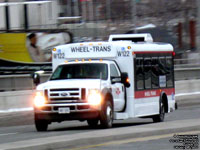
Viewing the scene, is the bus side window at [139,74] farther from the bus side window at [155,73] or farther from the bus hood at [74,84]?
the bus hood at [74,84]

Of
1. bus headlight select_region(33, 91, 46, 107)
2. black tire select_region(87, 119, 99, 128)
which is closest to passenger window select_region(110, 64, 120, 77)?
black tire select_region(87, 119, 99, 128)

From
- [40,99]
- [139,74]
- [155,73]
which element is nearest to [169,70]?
[155,73]

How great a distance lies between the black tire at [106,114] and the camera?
653 inches

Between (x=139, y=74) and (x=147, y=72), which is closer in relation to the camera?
(x=139, y=74)

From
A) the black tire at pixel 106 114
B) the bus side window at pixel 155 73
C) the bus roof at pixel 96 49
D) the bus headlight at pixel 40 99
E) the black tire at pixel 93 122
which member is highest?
the bus roof at pixel 96 49

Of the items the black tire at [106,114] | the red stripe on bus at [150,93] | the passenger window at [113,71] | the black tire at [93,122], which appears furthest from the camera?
the red stripe on bus at [150,93]

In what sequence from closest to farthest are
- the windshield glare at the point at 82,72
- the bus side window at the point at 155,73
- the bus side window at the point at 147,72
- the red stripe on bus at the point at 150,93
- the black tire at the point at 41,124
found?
the black tire at the point at 41,124
the windshield glare at the point at 82,72
the red stripe on bus at the point at 150,93
the bus side window at the point at 147,72
the bus side window at the point at 155,73

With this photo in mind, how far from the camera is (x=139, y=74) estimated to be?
746 inches

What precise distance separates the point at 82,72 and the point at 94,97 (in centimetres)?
132

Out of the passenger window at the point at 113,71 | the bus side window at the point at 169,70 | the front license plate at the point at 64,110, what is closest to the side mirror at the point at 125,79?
the passenger window at the point at 113,71

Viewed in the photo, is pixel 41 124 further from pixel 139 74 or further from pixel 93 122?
pixel 139 74

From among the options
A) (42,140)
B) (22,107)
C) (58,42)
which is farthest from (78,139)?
(58,42)

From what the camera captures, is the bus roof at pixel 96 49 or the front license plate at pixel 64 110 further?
the bus roof at pixel 96 49

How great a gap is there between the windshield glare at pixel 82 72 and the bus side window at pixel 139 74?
Answer: 1.49m
